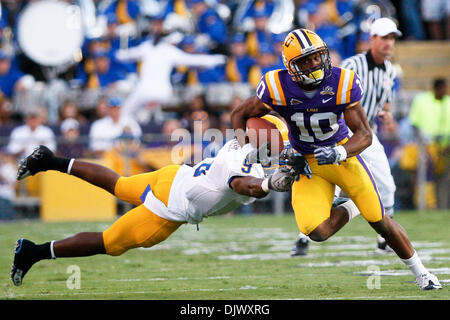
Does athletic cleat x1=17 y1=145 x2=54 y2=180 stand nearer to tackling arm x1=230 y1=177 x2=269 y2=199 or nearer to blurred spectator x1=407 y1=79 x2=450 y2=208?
tackling arm x1=230 y1=177 x2=269 y2=199

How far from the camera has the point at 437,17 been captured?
1468cm

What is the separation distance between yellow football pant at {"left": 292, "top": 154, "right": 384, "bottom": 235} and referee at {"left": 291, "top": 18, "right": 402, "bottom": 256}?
1474 mm

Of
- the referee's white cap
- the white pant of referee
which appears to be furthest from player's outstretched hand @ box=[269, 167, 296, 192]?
the referee's white cap

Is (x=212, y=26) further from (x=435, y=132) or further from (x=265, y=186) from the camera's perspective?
(x=265, y=186)

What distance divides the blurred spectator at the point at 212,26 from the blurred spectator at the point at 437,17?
150 inches

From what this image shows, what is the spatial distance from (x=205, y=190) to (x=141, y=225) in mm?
443

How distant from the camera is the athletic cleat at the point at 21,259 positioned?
5.39 m

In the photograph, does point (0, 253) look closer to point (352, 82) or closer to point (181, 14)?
point (352, 82)

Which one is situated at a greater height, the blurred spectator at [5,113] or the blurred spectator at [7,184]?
the blurred spectator at [5,113]

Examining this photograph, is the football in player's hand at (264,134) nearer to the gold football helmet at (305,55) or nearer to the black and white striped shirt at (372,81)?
the gold football helmet at (305,55)

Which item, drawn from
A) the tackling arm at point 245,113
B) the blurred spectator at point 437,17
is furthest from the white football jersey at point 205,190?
the blurred spectator at point 437,17

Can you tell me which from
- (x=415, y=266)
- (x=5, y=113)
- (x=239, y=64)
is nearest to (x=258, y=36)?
(x=239, y=64)
